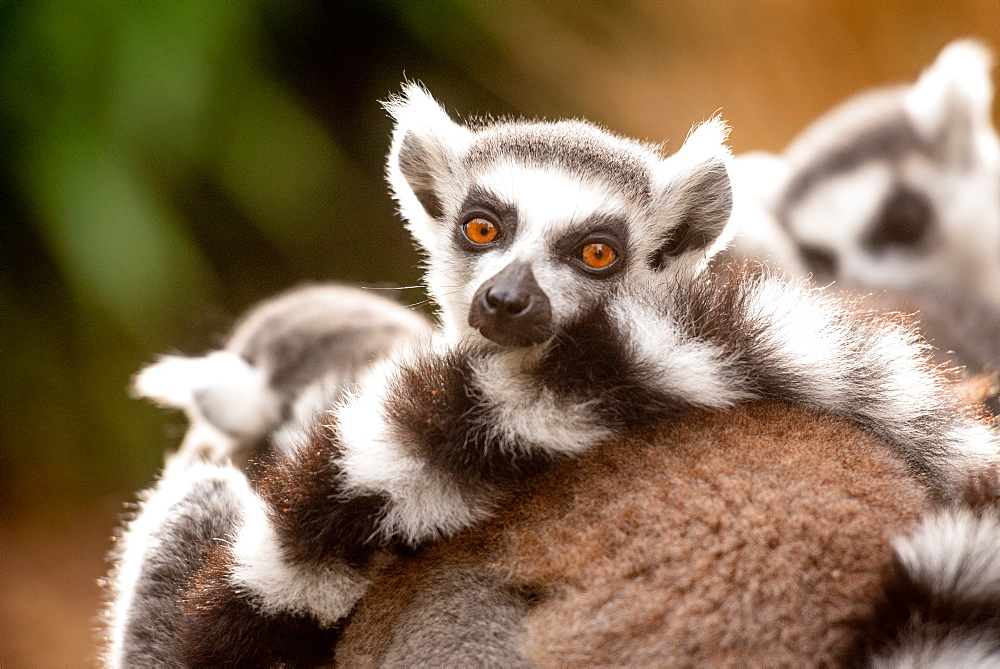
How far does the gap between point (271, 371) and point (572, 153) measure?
3.85 ft

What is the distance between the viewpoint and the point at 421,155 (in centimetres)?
184

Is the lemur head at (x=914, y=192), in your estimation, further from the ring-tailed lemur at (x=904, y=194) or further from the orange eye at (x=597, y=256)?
the orange eye at (x=597, y=256)

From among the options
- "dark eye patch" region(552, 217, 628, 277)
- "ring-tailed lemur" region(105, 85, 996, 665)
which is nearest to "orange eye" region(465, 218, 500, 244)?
"dark eye patch" region(552, 217, 628, 277)

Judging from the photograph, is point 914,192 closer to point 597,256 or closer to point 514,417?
point 597,256

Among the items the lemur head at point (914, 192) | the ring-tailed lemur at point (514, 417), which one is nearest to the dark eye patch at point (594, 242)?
the ring-tailed lemur at point (514, 417)

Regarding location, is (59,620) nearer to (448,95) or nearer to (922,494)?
(448,95)

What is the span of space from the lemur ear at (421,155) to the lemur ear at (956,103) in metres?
1.81

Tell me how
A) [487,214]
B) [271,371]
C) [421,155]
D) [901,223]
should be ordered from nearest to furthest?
[487,214], [421,155], [271,371], [901,223]

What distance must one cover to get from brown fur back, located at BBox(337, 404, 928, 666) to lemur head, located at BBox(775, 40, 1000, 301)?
188 cm

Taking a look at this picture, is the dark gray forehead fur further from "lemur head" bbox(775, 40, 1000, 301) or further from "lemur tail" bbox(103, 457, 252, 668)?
"lemur head" bbox(775, 40, 1000, 301)

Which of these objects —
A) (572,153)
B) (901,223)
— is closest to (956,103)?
(901,223)

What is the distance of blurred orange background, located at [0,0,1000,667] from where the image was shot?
3178 mm

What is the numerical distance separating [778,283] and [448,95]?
2.60m

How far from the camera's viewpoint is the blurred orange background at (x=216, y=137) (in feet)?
10.4
